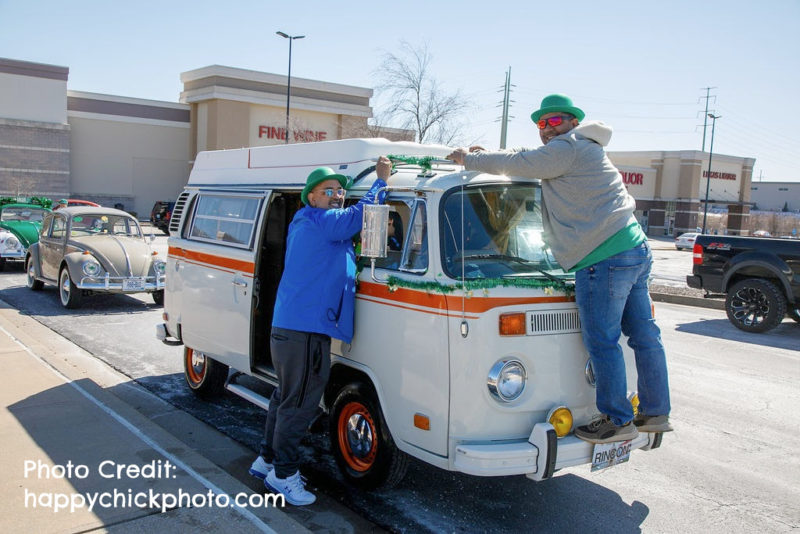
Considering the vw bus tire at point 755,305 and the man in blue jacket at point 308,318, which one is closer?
the man in blue jacket at point 308,318

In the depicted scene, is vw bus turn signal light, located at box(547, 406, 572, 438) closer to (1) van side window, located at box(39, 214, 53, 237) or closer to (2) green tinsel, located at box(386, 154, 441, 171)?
(2) green tinsel, located at box(386, 154, 441, 171)

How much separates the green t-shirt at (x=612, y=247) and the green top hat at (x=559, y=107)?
0.81 metres

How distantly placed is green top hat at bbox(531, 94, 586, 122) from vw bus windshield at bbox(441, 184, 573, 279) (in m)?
0.53

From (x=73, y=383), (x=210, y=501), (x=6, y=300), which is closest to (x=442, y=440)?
(x=210, y=501)

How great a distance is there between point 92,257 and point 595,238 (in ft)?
34.9

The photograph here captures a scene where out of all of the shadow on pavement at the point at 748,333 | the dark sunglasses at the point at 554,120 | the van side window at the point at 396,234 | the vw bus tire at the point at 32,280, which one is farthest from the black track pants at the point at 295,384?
the vw bus tire at the point at 32,280

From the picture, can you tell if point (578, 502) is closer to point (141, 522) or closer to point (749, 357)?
point (141, 522)

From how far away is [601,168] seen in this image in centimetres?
421

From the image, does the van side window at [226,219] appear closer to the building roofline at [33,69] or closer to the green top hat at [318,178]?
the green top hat at [318,178]

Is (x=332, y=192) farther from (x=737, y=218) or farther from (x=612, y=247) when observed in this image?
(x=737, y=218)

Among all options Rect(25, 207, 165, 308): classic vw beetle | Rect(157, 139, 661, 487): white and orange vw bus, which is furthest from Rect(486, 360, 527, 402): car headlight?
Rect(25, 207, 165, 308): classic vw beetle

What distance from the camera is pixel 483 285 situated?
4027mm

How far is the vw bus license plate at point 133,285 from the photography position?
12.2m

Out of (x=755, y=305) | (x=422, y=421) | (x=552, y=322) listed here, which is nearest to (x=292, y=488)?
(x=422, y=421)
